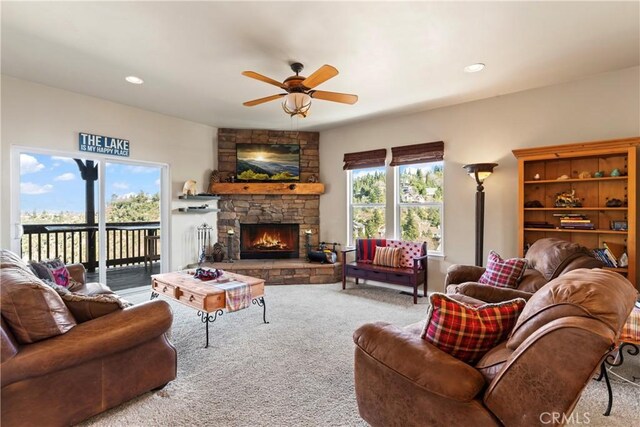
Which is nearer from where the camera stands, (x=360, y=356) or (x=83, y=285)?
(x=360, y=356)

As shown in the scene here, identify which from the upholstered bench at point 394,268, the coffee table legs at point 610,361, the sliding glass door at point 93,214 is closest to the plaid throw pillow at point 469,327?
the coffee table legs at point 610,361

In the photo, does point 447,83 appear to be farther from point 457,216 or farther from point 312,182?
point 312,182

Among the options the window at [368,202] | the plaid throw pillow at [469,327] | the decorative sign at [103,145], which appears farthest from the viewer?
the window at [368,202]

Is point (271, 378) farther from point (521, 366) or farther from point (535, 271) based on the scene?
point (535, 271)

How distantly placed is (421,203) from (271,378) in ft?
11.5

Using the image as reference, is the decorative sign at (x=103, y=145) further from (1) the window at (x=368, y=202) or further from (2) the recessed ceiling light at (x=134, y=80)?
(1) the window at (x=368, y=202)

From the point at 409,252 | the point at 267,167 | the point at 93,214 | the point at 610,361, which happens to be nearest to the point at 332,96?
the point at 409,252

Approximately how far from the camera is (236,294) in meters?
2.98

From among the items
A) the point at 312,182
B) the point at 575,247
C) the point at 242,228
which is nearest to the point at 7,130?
the point at 242,228

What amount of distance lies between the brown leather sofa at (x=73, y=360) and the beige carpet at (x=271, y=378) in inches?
6.6

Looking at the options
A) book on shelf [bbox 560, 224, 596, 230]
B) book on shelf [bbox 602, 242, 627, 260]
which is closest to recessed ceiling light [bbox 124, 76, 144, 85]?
book on shelf [bbox 560, 224, 596, 230]

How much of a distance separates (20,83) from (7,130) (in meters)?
0.59

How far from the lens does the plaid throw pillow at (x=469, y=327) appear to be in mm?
1421

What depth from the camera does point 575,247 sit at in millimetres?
2871
